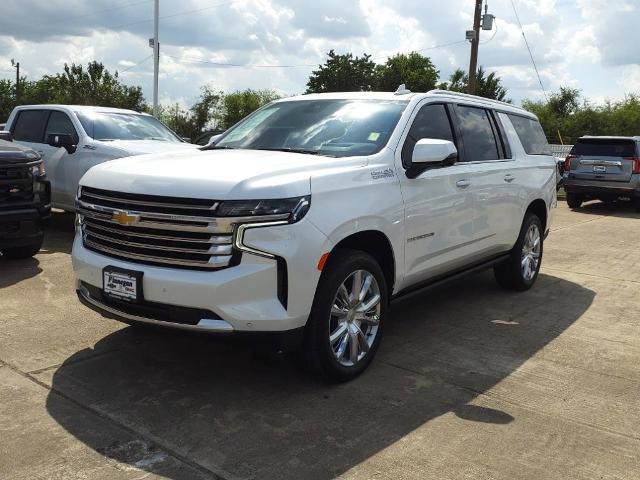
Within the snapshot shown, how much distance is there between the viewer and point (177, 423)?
3572 millimetres

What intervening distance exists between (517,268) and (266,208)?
3814 mm

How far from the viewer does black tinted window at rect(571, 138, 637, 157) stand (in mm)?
15062

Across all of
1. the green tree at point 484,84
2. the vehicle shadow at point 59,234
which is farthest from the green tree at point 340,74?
the vehicle shadow at point 59,234

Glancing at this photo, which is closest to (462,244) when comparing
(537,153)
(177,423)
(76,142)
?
(537,153)

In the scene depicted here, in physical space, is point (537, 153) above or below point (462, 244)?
above

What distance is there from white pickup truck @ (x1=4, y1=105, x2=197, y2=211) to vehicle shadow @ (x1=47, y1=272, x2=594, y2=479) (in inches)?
178

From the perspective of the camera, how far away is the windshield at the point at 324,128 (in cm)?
458

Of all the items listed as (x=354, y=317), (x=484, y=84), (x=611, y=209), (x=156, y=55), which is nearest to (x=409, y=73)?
(x=484, y=84)

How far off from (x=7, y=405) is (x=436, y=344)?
2.97 meters

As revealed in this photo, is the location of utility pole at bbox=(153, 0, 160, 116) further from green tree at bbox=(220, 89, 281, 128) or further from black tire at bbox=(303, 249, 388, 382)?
green tree at bbox=(220, 89, 281, 128)

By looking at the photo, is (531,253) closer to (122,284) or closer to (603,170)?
(122,284)

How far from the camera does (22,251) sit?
725 centimetres

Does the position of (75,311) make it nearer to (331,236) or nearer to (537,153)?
(331,236)

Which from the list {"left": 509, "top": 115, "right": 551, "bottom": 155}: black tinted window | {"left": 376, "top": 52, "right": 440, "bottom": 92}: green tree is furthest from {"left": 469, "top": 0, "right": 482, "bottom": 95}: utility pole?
{"left": 376, "top": 52, "right": 440, "bottom": 92}: green tree
